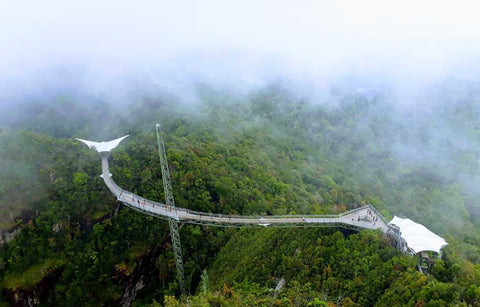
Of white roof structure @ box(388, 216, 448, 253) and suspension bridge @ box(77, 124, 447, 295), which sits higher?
white roof structure @ box(388, 216, 448, 253)

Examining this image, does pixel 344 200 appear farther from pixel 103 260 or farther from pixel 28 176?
pixel 28 176

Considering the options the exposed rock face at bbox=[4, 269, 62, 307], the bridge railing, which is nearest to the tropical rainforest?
the exposed rock face at bbox=[4, 269, 62, 307]

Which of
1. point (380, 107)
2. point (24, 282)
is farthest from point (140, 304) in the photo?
point (380, 107)

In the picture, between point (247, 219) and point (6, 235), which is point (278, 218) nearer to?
point (247, 219)

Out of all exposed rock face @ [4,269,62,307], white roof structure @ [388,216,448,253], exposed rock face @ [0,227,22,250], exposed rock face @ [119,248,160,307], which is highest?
white roof structure @ [388,216,448,253]

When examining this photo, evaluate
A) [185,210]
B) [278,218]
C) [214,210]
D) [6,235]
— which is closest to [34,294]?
[6,235]

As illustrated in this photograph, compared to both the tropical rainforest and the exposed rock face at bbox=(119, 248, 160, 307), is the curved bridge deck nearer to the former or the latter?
the tropical rainforest
